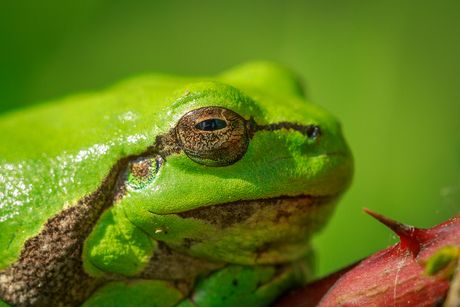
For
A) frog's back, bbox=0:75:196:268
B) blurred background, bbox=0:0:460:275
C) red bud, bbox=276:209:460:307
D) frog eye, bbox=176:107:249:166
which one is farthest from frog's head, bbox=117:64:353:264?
blurred background, bbox=0:0:460:275

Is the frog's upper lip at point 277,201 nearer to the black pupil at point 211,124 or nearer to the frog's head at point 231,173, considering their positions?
the frog's head at point 231,173

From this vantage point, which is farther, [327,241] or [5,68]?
[5,68]

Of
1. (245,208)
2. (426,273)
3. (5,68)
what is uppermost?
(5,68)

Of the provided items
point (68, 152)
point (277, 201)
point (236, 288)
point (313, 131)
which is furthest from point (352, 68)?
A: point (68, 152)

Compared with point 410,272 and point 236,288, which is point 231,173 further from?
point 410,272

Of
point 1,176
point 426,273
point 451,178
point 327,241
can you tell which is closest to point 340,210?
point 327,241

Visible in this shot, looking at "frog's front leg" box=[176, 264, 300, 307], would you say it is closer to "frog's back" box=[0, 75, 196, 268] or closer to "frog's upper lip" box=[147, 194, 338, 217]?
"frog's upper lip" box=[147, 194, 338, 217]

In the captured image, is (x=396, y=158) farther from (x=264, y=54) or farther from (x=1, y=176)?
(x=1, y=176)
